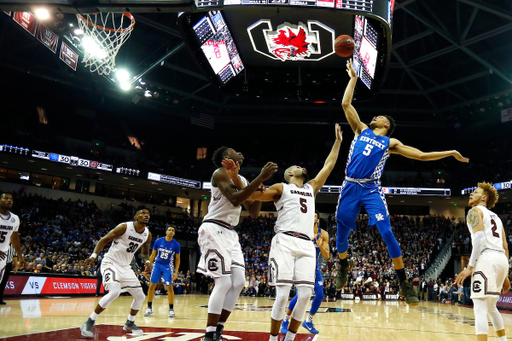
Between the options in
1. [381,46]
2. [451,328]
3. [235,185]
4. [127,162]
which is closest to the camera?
[235,185]

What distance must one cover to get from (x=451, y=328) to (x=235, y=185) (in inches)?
277

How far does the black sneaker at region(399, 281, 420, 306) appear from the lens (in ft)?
16.6

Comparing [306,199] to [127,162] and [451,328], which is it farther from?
[127,162]

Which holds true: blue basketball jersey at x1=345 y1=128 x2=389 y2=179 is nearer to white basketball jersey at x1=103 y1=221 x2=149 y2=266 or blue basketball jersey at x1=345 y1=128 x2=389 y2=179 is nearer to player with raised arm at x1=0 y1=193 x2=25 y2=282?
white basketball jersey at x1=103 y1=221 x2=149 y2=266

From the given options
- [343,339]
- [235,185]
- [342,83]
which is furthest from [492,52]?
[235,185]

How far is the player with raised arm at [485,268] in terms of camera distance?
5.33 meters

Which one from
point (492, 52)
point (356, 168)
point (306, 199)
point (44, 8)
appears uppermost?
point (492, 52)

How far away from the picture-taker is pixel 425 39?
76.4 ft

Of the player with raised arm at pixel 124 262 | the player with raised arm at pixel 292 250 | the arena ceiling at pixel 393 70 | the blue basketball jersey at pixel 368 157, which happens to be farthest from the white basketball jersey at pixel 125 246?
the arena ceiling at pixel 393 70

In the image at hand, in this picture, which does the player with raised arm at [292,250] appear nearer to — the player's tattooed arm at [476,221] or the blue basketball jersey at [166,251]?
the player's tattooed arm at [476,221]

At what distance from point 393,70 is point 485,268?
23737mm

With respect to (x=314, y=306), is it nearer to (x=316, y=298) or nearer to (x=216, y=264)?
(x=316, y=298)

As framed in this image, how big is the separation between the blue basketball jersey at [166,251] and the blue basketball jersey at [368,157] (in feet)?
21.4

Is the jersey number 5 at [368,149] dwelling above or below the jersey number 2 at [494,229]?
above
